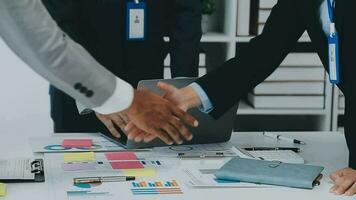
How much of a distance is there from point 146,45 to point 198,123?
2.03 ft

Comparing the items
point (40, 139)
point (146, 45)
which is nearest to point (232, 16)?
point (146, 45)

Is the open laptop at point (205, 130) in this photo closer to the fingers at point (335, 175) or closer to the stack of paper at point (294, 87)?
the fingers at point (335, 175)

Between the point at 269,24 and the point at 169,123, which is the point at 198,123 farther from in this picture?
the point at 269,24

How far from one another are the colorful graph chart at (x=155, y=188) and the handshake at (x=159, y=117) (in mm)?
179

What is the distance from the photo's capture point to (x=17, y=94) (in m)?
3.40

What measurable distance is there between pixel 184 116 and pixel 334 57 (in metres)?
0.46

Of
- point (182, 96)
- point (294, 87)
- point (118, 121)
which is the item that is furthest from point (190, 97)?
point (294, 87)

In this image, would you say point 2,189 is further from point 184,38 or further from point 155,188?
point 184,38

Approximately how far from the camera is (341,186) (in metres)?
1.68

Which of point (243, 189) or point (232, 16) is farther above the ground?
point (232, 16)

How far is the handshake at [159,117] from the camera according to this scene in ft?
5.84

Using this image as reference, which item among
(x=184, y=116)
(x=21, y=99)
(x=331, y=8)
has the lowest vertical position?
(x=21, y=99)

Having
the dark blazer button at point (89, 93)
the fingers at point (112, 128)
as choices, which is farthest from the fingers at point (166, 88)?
the dark blazer button at point (89, 93)

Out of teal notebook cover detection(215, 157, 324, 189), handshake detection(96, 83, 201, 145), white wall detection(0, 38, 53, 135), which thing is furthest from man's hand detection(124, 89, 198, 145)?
white wall detection(0, 38, 53, 135)
